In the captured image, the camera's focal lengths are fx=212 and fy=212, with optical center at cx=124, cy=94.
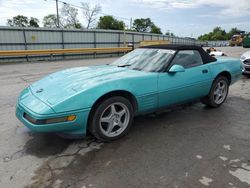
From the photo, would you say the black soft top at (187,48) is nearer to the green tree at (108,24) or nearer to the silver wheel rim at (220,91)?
the silver wheel rim at (220,91)

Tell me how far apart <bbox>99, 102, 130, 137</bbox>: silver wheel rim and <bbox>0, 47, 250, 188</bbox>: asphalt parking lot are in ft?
0.55

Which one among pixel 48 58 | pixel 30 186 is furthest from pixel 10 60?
pixel 30 186

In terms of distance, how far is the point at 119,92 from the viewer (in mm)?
3072

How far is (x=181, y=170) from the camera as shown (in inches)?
96.0

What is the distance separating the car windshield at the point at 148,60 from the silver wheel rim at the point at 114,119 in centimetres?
86

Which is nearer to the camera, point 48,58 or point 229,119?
point 229,119

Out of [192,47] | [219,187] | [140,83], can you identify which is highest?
[192,47]

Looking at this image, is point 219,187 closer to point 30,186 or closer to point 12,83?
point 30,186

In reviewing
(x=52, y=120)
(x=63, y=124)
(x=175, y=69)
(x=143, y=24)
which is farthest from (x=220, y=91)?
(x=143, y=24)

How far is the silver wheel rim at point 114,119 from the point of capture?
120 inches

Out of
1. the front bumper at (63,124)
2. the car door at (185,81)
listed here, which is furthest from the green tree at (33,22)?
the front bumper at (63,124)

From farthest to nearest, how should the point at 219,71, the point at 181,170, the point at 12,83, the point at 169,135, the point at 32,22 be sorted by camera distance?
the point at 32,22 → the point at 12,83 → the point at 219,71 → the point at 169,135 → the point at 181,170

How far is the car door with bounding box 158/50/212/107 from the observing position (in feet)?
11.4

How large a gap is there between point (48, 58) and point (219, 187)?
15.7m
